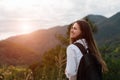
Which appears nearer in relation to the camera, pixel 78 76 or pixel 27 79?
pixel 78 76

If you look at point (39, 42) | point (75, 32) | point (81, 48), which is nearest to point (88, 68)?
point (81, 48)

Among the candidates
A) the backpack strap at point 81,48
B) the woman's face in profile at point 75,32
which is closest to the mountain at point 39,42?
the woman's face in profile at point 75,32

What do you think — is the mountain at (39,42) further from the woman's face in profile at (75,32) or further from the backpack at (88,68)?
the backpack at (88,68)

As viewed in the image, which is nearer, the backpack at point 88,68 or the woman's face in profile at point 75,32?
the backpack at point 88,68

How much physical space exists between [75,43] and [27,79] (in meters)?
3.49

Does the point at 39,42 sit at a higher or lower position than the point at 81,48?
lower

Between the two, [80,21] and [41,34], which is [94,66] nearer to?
[80,21]

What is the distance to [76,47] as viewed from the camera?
4949 mm

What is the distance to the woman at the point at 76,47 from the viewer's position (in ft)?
16.0

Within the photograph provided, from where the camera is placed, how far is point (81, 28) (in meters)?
5.11

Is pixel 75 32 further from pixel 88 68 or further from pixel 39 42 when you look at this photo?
pixel 39 42

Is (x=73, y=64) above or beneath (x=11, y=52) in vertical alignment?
above

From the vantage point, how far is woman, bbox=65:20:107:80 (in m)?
4.88

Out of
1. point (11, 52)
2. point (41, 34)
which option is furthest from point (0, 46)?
point (41, 34)
